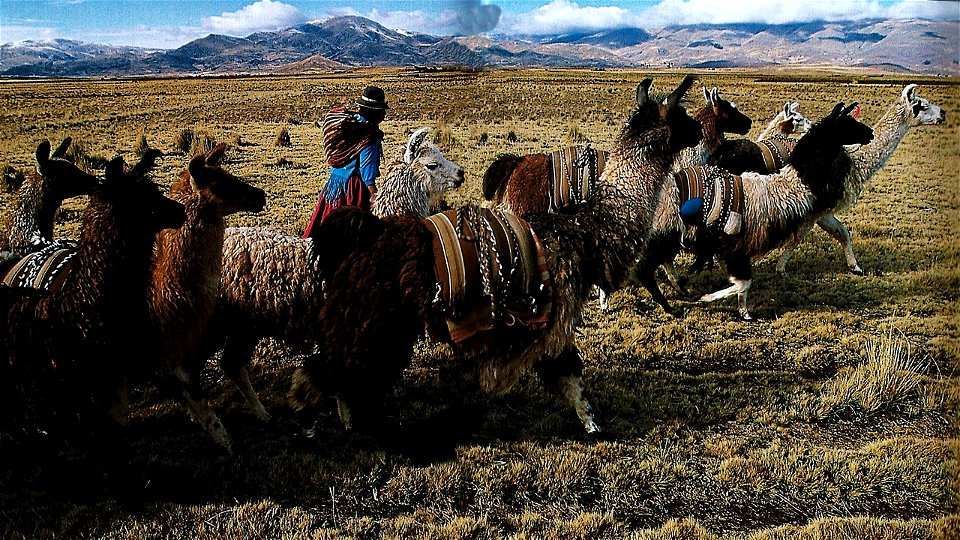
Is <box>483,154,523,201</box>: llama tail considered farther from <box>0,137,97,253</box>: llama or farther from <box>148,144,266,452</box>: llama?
<box>0,137,97,253</box>: llama

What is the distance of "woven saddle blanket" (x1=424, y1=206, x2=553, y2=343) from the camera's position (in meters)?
2.96

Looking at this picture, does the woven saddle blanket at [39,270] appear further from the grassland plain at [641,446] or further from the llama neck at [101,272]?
the grassland plain at [641,446]

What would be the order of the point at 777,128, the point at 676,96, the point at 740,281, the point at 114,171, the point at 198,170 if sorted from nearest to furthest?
the point at 114,171 < the point at 198,170 < the point at 676,96 < the point at 740,281 < the point at 777,128

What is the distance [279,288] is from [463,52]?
89.9 inches

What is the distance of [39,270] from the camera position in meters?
3.37

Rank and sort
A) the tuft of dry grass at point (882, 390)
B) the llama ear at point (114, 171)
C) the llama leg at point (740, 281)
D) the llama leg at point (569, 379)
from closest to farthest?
the llama ear at point (114, 171) → the llama leg at point (569, 379) → the tuft of dry grass at point (882, 390) → the llama leg at point (740, 281)

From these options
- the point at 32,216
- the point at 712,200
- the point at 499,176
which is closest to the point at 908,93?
the point at 712,200

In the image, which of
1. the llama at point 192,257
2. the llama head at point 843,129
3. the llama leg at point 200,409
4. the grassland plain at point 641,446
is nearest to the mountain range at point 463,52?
the grassland plain at point 641,446

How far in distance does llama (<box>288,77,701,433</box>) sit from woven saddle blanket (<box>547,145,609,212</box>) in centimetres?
227

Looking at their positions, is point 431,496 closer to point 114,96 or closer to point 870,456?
point 870,456

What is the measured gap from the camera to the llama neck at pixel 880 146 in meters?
6.37

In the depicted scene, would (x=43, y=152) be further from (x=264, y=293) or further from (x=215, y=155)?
(x=264, y=293)

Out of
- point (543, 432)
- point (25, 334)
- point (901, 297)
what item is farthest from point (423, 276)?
point (901, 297)

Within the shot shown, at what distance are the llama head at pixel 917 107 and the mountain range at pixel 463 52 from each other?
750 millimetres
